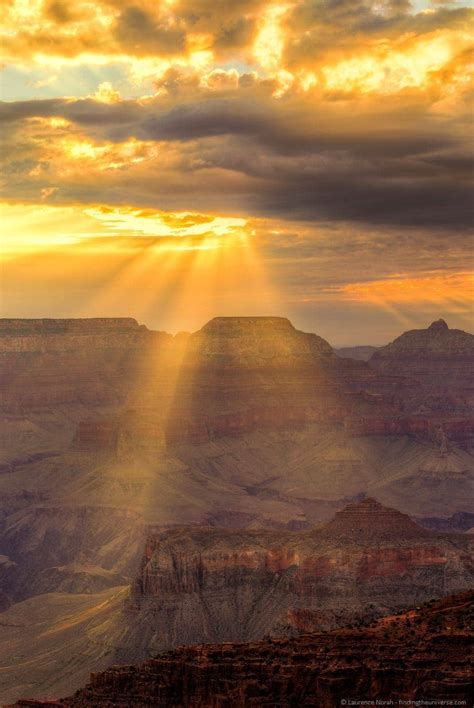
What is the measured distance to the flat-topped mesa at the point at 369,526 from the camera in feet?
481

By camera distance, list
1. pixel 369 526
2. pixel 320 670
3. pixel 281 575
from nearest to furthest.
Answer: pixel 320 670, pixel 281 575, pixel 369 526

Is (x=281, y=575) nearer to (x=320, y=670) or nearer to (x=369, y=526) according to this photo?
(x=369, y=526)

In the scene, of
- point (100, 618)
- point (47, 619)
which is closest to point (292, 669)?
point (100, 618)

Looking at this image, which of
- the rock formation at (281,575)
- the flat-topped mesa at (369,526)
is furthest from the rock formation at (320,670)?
the flat-topped mesa at (369,526)

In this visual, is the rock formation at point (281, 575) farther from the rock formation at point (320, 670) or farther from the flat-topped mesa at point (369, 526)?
the rock formation at point (320, 670)

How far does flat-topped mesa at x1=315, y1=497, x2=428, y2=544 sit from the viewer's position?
14662 cm

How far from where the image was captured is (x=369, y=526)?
148m

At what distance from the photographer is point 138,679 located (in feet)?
213

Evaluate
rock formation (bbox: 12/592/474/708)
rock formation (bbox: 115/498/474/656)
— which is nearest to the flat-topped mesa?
rock formation (bbox: 115/498/474/656)

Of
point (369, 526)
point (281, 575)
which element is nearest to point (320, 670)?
point (281, 575)

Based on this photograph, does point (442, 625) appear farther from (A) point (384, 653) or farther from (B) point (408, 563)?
(B) point (408, 563)

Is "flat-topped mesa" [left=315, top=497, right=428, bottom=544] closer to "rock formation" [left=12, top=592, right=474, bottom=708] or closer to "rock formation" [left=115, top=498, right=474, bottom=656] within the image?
"rock formation" [left=115, top=498, right=474, bottom=656]

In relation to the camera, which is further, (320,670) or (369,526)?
(369,526)

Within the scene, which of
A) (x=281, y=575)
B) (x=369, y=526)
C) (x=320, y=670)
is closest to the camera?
(x=320, y=670)
